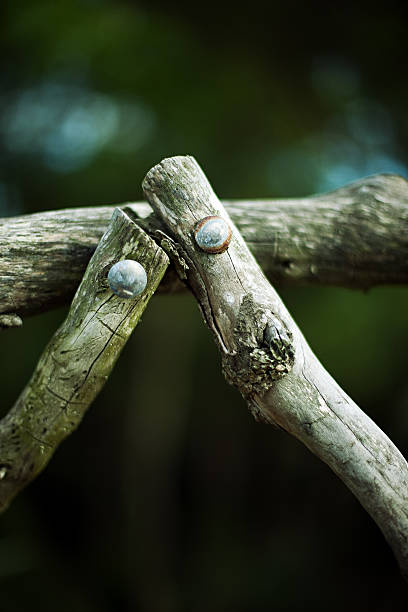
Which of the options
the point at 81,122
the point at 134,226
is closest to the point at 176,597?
the point at 134,226

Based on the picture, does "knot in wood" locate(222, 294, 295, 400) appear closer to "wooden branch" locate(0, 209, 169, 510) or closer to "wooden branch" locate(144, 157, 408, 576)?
"wooden branch" locate(144, 157, 408, 576)

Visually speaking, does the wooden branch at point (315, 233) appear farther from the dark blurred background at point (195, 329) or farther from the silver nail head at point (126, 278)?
the dark blurred background at point (195, 329)

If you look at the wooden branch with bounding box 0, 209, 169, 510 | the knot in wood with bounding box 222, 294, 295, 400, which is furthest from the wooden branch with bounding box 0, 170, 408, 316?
the knot in wood with bounding box 222, 294, 295, 400

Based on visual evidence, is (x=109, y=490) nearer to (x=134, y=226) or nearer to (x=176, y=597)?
(x=176, y=597)

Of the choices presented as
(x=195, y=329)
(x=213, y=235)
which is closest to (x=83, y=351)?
(x=213, y=235)

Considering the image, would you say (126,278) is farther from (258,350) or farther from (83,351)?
(258,350)

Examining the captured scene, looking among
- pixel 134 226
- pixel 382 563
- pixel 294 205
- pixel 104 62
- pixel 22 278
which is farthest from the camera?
pixel 104 62

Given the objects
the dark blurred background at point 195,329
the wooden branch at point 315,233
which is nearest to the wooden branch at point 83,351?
the wooden branch at point 315,233
